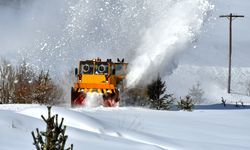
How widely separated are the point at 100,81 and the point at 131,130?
31.5ft

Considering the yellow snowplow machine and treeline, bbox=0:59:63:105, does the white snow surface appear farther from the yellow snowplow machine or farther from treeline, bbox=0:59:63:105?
treeline, bbox=0:59:63:105

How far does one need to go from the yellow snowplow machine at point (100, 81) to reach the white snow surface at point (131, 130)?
3.75 metres

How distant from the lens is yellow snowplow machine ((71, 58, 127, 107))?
21.6 meters

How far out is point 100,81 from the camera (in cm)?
2236

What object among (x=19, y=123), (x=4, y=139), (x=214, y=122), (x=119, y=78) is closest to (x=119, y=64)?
(x=119, y=78)

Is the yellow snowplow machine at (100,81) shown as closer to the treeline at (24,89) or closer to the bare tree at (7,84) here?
the treeline at (24,89)

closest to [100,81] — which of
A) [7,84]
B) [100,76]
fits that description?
[100,76]

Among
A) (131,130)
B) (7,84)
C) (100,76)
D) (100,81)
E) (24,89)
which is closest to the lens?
(131,130)

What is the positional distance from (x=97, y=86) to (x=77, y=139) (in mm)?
11711

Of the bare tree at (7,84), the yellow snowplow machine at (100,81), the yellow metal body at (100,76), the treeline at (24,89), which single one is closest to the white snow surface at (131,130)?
the yellow snowplow machine at (100,81)

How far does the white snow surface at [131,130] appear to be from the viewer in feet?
33.7

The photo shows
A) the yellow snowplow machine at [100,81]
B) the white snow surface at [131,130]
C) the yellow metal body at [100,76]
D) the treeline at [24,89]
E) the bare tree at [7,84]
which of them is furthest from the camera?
the bare tree at [7,84]

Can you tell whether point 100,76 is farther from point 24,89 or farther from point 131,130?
point 131,130

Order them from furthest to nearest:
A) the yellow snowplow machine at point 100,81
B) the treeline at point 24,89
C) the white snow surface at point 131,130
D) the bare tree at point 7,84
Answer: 1. the bare tree at point 7,84
2. the treeline at point 24,89
3. the yellow snowplow machine at point 100,81
4. the white snow surface at point 131,130
